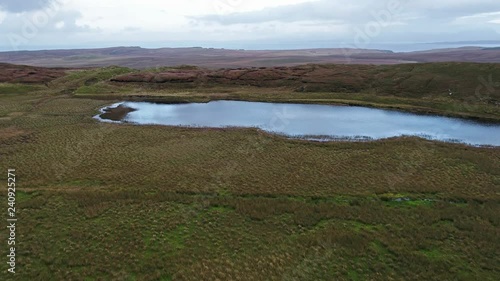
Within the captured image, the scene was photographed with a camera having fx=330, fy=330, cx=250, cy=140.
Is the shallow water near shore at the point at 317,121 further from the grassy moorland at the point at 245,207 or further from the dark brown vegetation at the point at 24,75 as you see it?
the dark brown vegetation at the point at 24,75

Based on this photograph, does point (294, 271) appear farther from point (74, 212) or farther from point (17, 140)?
point (17, 140)

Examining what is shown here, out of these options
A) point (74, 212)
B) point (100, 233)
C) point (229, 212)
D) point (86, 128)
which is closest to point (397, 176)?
point (229, 212)

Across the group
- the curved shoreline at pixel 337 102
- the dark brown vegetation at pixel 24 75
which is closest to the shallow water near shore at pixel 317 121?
the curved shoreline at pixel 337 102

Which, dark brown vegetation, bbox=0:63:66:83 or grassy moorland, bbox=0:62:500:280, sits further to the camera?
dark brown vegetation, bbox=0:63:66:83

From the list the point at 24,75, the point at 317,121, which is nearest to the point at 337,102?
the point at 317,121

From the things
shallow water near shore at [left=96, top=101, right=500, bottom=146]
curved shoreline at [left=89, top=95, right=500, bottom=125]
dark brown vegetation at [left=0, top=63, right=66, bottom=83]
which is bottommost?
shallow water near shore at [left=96, top=101, right=500, bottom=146]

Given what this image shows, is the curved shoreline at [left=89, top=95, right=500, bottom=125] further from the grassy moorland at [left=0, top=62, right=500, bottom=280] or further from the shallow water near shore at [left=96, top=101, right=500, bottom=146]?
the grassy moorland at [left=0, top=62, right=500, bottom=280]

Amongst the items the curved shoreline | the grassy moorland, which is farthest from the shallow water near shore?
the grassy moorland
